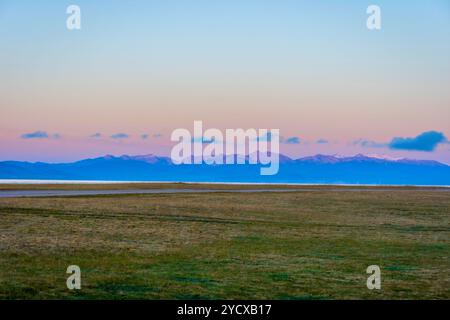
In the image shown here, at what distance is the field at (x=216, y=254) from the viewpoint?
18578 mm

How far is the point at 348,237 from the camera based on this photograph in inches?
1331

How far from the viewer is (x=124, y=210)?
4844cm

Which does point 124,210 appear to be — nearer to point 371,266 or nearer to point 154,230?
point 154,230

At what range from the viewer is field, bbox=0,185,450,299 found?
18578mm

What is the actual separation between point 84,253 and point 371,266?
515 inches

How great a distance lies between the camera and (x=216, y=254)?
26109 mm
